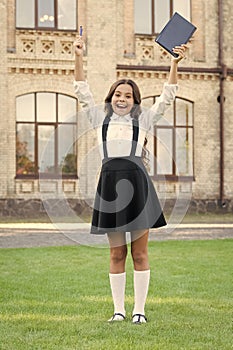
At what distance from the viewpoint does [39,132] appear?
2291 cm

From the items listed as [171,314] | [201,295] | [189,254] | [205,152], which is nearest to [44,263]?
[189,254]

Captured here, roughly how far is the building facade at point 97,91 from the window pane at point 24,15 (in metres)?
0.03

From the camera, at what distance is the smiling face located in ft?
18.8

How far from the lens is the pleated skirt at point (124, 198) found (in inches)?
220

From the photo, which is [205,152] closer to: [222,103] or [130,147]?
[222,103]

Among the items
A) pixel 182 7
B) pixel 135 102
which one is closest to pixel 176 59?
pixel 135 102

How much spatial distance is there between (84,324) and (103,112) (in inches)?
65.4

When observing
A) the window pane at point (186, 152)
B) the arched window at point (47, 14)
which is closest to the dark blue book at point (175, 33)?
the arched window at point (47, 14)

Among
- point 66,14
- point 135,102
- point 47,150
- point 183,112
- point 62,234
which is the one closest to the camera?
point 135,102

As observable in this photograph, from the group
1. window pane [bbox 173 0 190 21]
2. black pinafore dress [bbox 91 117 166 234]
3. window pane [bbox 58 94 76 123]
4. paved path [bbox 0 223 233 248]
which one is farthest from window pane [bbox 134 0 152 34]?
black pinafore dress [bbox 91 117 166 234]

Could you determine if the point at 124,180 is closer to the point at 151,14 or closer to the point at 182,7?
the point at 151,14

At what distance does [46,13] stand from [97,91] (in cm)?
293

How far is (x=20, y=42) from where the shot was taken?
22.9 metres

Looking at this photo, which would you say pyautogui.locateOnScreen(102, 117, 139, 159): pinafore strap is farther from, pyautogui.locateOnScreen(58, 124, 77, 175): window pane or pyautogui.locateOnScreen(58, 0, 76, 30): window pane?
pyautogui.locateOnScreen(58, 0, 76, 30): window pane
